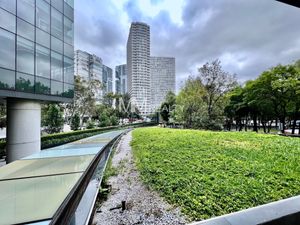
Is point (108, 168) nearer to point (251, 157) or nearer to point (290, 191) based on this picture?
point (251, 157)

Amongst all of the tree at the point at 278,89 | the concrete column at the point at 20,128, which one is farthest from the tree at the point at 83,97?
the tree at the point at 278,89

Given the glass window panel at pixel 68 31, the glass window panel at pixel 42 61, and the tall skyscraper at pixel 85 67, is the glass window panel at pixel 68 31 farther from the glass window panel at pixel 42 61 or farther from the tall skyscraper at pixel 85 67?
the tall skyscraper at pixel 85 67

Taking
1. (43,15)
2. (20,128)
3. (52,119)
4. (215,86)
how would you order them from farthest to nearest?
(215,86), (52,119), (43,15), (20,128)

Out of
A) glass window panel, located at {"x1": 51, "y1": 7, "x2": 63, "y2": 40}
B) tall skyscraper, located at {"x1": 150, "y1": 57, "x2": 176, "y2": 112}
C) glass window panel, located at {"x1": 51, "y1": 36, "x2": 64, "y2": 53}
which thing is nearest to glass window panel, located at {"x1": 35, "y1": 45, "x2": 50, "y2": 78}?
glass window panel, located at {"x1": 51, "y1": 36, "x2": 64, "y2": 53}

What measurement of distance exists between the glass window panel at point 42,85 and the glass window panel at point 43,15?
2077mm

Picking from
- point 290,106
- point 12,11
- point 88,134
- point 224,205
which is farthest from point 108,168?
point 290,106

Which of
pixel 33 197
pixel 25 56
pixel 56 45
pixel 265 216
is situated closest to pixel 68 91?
pixel 56 45

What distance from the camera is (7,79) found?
6.06 metres

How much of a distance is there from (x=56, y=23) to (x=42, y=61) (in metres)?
2.10

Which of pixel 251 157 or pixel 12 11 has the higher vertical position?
pixel 12 11

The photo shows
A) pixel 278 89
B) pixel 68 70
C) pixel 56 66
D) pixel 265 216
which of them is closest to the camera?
pixel 265 216

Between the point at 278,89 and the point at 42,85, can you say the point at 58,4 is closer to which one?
the point at 42,85

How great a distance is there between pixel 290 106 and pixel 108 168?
17510mm

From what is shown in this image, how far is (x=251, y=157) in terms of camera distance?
Result: 4703 mm
